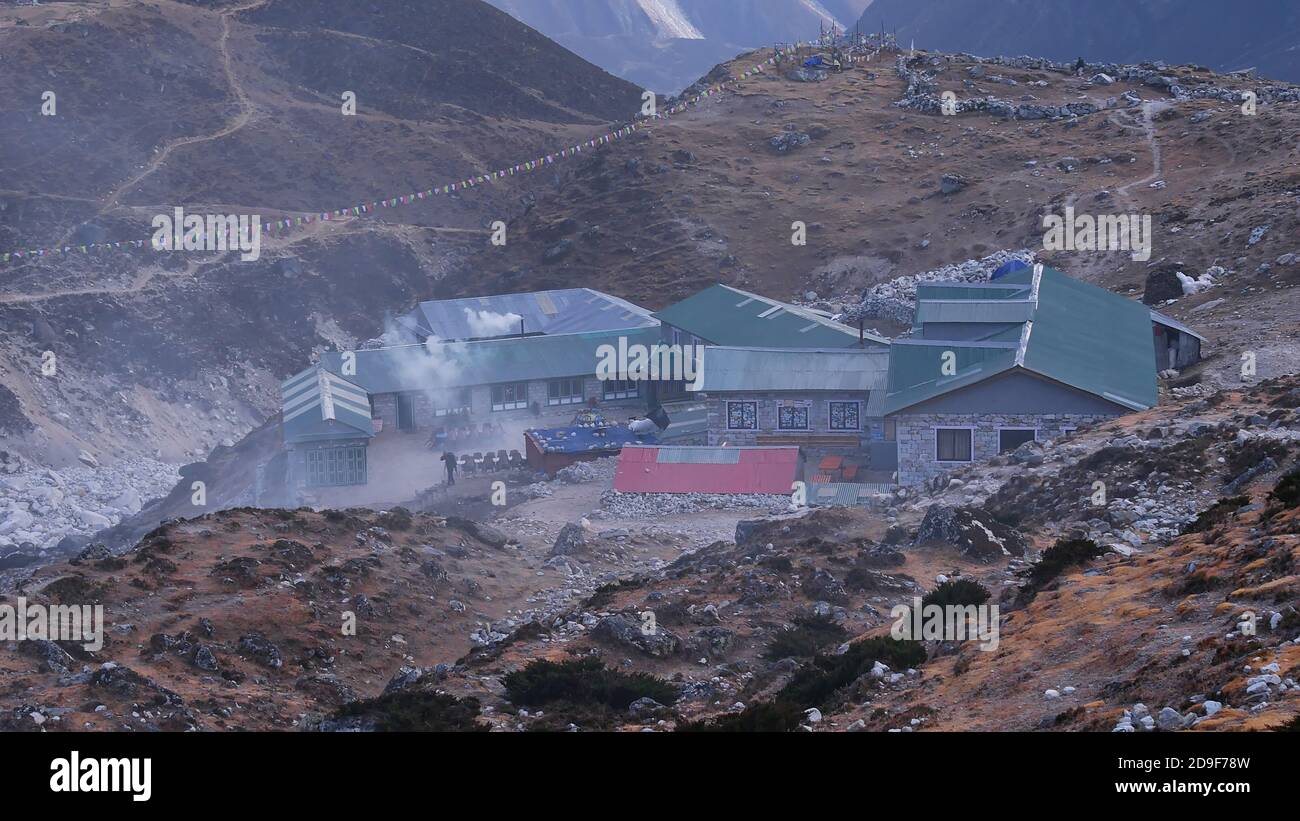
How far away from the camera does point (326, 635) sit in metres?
25.4

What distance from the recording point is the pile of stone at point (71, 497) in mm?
49406

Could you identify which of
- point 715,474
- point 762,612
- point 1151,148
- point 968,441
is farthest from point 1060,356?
point 1151,148

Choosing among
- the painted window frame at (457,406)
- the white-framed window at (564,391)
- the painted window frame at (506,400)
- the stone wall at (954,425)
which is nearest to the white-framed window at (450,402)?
the painted window frame at (457,406)

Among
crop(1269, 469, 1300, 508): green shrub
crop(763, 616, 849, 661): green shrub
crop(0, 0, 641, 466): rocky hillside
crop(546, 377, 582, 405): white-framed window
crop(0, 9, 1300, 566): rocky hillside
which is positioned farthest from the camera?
crop(0, 0, 641, 466): rocky hillside

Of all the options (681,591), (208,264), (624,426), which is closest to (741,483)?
(624,426)

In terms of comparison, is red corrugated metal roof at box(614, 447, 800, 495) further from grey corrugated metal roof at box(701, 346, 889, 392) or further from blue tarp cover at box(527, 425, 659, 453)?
blue tarp cover at box(527, 425, 659, 453)

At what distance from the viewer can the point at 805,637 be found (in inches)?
921

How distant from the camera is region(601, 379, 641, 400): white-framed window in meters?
54.2

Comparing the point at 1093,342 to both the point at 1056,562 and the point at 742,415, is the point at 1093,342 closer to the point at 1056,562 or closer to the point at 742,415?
the point at 742,415

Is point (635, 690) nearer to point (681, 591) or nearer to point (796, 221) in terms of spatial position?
point (681, 591)

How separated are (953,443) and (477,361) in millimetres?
22297

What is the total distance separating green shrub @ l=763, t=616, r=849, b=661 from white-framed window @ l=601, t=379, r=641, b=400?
30132mm

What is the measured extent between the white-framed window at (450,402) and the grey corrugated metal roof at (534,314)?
6840 millimetres

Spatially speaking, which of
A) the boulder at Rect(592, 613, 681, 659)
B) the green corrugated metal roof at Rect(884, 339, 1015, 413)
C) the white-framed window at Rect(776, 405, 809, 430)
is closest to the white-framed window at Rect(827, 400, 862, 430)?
the white-framed window at Rect(776, 405, 809, 430)
